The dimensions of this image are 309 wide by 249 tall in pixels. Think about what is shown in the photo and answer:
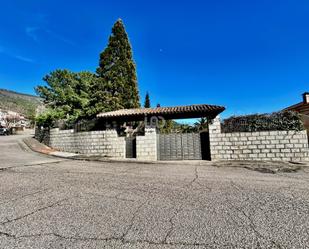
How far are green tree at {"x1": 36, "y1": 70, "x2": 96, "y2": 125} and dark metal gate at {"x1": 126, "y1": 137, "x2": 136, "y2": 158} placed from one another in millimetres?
9989

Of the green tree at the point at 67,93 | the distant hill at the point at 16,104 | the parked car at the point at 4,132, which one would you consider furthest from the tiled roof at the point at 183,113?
the distant hill at the point at 16,104

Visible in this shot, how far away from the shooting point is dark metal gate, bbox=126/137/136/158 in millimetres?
12398

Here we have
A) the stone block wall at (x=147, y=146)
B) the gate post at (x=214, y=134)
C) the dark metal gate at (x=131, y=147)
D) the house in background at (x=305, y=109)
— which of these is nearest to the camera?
the gate post at (x=214, y=134)

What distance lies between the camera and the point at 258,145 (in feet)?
34.4

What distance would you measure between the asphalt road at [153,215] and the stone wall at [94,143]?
6.91 metres

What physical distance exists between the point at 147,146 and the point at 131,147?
125 centimetres

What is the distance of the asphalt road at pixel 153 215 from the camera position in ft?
8.18

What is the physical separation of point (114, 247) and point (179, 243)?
0.85 m

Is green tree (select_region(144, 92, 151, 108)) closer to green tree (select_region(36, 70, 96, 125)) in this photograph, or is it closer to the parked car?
green tree (select_region(36, 70, 96, 125))

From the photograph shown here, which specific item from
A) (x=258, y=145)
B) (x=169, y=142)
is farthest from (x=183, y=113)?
(x=258, y=145)

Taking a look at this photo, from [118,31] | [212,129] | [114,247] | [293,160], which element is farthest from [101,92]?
[114,247]

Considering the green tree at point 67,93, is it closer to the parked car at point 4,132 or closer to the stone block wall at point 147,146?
the stone block wall at point 147,146

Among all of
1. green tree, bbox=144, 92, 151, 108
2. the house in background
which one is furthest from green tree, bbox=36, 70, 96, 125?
green tree, bbox=144, 92, 151, 108

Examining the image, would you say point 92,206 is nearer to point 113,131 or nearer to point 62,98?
point 113,131
